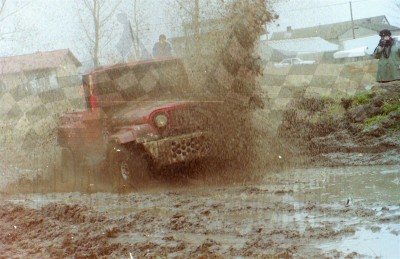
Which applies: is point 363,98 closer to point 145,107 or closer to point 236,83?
point 236,83

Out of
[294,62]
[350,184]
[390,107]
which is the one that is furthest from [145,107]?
[294,62]

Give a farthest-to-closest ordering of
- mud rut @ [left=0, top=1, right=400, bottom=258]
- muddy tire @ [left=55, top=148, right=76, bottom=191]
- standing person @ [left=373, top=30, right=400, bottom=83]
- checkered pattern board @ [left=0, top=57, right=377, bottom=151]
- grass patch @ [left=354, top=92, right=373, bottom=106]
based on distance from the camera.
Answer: checkered pattern board @ [left=0, top=57, right=377, bottom=151] → standing person @ [left=373, top=30, right=400, bottom=83] → grass patch @ [left=354, top=92, right=373, bottom=106] → muddy tire @ [left=55, top=148, right=76, bottom=191] → mud rut @ [left=0, top=1, right=400, bottom=258]

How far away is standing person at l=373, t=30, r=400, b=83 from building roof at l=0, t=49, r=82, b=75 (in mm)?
7857

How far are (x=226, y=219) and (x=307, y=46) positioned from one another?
1378 centimetres

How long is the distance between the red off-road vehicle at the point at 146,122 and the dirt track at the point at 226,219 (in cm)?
49

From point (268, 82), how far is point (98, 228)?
26.0 ft

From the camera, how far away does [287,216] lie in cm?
522

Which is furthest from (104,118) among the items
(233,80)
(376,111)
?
(376,111)

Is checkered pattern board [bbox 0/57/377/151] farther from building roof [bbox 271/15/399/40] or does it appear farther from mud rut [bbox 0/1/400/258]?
mud rut [bbox 0/1/400/258]

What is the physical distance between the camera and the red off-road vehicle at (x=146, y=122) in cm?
717

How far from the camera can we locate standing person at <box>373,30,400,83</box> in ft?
34.0

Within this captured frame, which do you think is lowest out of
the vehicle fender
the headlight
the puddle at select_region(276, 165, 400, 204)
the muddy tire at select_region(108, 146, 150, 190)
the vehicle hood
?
the puddle at select_region(276, 165, 400, 204)

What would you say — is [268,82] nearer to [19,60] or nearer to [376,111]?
[376,111]

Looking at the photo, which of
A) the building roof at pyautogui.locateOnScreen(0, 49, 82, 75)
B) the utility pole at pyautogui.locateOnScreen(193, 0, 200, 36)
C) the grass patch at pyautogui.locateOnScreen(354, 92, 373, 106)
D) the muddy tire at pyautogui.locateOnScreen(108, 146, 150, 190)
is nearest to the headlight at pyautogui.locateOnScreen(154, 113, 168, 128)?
the muddy tire at pyautogui.locateOnScreen(108, 146, 150, 190)
